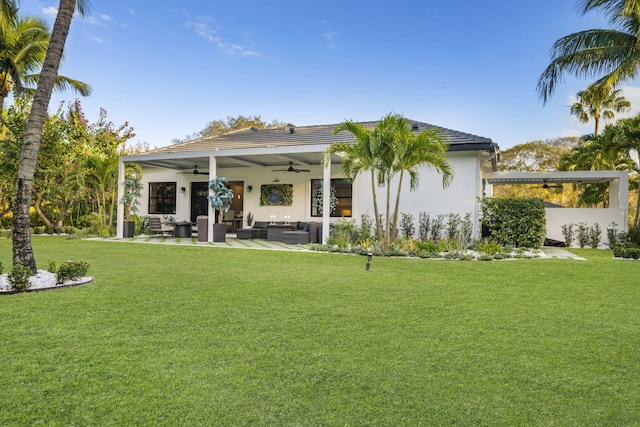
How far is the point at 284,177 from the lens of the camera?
1755 centimetres

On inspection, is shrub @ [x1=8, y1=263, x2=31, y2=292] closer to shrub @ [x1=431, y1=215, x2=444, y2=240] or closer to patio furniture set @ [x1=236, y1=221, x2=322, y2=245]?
patio furniture set @ [x1=236, y1=221, x2=322, y2=245]

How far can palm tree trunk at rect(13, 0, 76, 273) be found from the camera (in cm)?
612

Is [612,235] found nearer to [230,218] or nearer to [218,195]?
[218,195]

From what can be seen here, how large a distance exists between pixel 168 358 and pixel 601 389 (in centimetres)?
309

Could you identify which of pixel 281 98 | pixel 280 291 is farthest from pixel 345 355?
pixel 281 98

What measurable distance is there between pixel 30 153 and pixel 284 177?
11736 millimetres

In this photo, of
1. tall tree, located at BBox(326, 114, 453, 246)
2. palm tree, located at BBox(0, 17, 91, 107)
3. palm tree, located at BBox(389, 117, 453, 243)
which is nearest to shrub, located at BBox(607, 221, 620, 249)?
tall tree, located at BBox(326, 114, 453, 246)

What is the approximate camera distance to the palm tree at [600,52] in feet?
37.5

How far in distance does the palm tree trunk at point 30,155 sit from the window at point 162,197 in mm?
13551

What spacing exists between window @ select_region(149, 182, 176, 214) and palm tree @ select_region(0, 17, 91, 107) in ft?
19.5

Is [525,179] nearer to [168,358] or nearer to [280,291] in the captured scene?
[280,291]

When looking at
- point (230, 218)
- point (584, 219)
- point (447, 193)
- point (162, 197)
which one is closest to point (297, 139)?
point (230, 218)

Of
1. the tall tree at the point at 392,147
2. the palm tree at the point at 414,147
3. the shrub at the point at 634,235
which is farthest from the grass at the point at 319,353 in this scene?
the shrub at the point at 634,235

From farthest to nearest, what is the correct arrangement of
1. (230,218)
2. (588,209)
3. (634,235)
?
(230,218), (588,209), (634,235)
